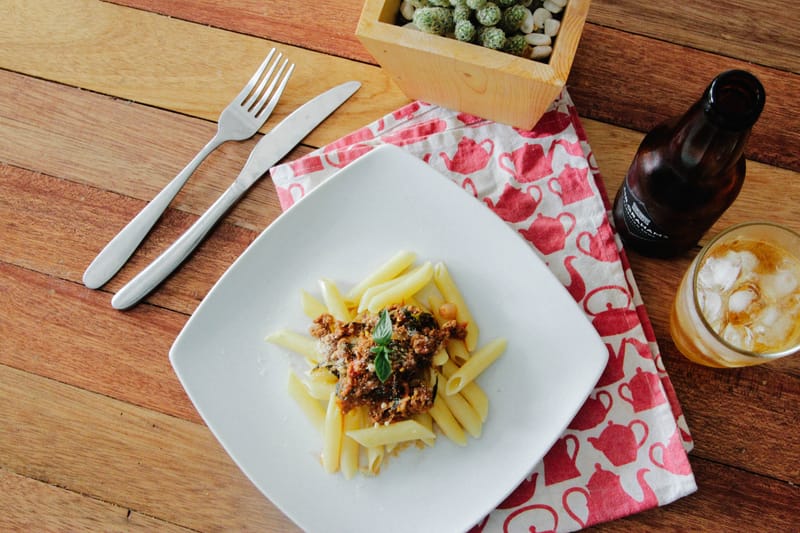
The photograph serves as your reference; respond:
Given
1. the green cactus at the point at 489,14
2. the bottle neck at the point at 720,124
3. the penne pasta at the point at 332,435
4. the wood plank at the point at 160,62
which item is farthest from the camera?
the wood plank at the point at 160,62

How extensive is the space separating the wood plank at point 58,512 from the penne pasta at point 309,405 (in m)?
0.35

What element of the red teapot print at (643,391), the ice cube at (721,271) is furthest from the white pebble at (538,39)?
the red teapot print at (643,391)

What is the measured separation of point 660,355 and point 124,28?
123cm

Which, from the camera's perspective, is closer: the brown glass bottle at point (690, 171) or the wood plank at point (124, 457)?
the brown glass bottle at point (690, 171)

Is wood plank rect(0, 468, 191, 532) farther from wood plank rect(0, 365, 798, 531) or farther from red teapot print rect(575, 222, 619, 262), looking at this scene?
red teapot print rect(575, 222, 619, 262)

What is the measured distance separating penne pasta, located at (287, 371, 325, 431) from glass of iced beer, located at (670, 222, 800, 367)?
2.06 ft

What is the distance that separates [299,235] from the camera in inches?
46.3

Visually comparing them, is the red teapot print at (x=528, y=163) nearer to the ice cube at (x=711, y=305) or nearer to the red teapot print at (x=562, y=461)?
the ice cube at (x=711, y=305)

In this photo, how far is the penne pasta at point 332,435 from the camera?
1081 millimetres

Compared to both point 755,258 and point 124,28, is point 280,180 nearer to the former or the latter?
point 124,28

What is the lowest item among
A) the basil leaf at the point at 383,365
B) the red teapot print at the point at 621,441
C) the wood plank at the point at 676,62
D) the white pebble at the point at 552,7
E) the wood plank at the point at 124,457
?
the wood plank at the point at 124,457

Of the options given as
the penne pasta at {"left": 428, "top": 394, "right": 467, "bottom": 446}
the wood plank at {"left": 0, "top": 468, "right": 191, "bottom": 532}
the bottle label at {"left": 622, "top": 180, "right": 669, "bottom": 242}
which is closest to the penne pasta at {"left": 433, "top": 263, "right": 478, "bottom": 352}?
the penne pasta at {"left": 428, "top": 394, "right": 467, "bottom": 446}

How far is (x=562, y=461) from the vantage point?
115 cm

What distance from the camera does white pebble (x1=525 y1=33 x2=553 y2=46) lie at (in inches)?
39.6
